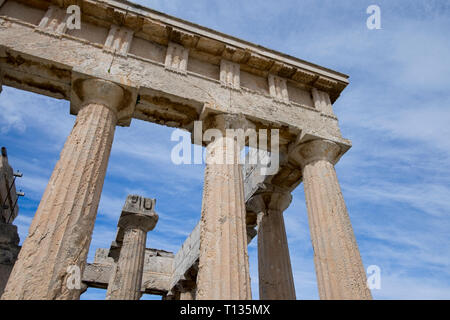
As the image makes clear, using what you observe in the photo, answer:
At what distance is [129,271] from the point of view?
11.8 meters

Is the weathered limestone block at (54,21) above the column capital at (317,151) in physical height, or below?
above

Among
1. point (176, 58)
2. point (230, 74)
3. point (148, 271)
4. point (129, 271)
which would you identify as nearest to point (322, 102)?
point (230, 74)

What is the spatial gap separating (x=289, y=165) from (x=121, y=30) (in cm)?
614

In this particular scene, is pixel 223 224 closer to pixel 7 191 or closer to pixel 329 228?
pixel 329 228

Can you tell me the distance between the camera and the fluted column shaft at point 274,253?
31.7ft

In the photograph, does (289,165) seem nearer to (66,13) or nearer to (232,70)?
(232,70)

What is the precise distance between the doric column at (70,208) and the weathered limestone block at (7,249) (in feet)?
15.7

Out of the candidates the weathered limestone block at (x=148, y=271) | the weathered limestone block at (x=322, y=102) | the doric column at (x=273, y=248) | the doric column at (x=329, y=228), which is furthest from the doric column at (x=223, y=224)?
the weathered limestone block at (x=148, y=271)

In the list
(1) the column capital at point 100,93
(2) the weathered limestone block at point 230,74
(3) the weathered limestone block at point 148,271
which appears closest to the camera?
(1) the column capital at point 100,93

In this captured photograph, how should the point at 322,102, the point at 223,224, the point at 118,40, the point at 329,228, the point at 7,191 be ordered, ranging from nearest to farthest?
the point at 223,224, the point at 329,228, the point at 118,40, the point at 322,102, the point at 7,191

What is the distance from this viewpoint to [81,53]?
8078mm

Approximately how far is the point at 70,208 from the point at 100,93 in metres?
2.92

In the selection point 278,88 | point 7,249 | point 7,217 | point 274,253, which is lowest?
point 7,249

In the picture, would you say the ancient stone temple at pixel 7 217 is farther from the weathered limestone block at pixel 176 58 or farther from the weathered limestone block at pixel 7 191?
the weathered limestone block at pixel 176 58
